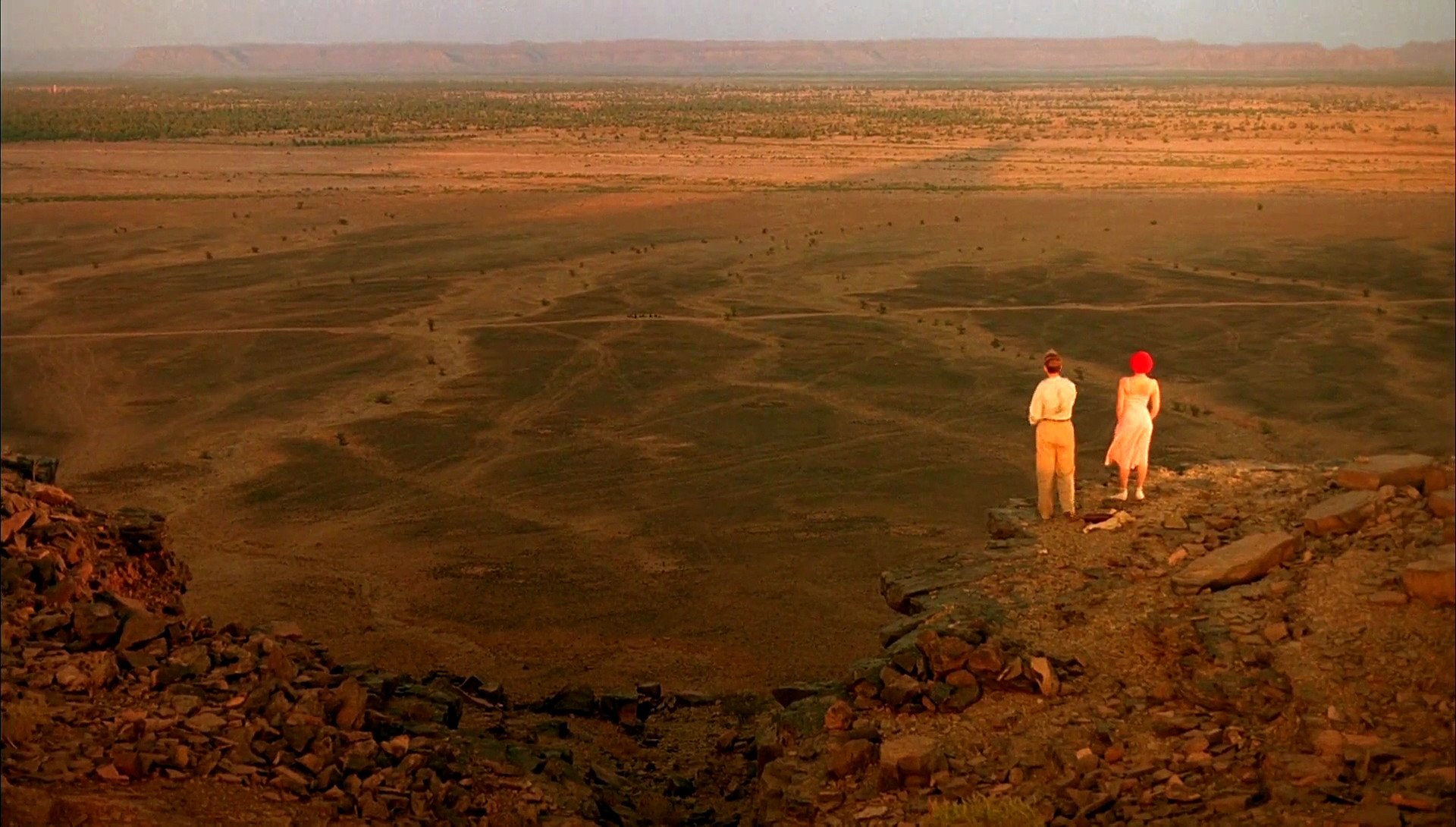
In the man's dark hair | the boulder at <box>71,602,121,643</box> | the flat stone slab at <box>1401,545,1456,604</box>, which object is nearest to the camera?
the flat stone slab at <box>1401,545,1456,604</box>

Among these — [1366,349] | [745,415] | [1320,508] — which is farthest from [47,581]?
[1366,349]

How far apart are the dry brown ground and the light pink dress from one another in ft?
9.85

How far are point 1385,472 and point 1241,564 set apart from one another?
4.31 ft

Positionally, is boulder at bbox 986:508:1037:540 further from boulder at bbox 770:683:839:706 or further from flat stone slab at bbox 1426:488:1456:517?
flat stone slab at bbox 1426:488:1456:517

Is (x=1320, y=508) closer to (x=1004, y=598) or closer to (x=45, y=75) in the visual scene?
(x=1004, y=598)

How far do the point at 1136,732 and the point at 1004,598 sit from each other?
5.91ft

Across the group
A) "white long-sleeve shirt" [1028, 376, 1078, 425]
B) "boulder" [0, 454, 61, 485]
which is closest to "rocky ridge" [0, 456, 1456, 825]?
"white long-sleeve shirt" [1028, 376, 1078, 425]

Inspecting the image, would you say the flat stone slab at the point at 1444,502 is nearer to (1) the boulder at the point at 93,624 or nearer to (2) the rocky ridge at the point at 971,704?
(2) the rocky ridge at the point at 971,704

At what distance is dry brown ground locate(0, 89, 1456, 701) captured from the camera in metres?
14.8

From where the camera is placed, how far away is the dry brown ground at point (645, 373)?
14.8 meters

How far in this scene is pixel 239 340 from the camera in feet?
87.1

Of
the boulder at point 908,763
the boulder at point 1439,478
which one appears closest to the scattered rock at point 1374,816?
the boulder at point 908,763

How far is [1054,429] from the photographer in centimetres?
1077

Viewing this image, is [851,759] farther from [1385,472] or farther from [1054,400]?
[1385,472]
